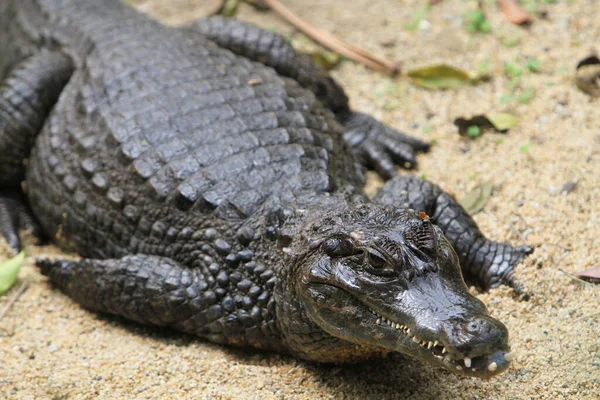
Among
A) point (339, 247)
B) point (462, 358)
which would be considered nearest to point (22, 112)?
point (339, 247)

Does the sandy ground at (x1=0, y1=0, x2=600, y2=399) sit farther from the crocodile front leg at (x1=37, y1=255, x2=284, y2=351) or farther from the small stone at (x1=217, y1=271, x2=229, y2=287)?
the small stone at (x1=217, y1=271, x2=229, y2=287)

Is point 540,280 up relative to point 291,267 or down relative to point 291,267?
down

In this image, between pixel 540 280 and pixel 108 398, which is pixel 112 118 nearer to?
pixel 108 398

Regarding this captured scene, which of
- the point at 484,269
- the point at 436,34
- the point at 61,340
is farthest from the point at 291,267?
the point at 436,34

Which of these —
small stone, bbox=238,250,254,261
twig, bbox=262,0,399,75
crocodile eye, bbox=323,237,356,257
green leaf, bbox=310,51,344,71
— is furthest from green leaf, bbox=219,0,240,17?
crocodile eye, bbox=323,237,356,257

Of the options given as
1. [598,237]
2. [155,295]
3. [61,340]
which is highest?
[598,237]

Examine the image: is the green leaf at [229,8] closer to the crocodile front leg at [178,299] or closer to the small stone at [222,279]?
the crocodile front leg at [178,299]

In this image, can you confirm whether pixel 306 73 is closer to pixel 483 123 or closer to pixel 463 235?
pixel 483 123
